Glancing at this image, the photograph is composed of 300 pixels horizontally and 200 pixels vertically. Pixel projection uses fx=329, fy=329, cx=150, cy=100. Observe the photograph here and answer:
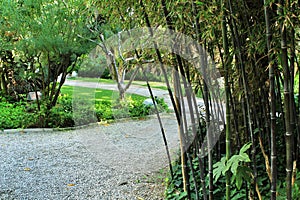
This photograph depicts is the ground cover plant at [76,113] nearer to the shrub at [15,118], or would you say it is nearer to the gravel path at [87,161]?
the shrub at [15,118]

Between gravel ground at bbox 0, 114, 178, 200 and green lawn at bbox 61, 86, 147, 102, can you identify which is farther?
green lawn at bbox 61, 86, 147, 102

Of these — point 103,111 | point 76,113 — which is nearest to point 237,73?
point 76,113

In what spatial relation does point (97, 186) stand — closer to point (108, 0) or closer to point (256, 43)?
point (108, 0)

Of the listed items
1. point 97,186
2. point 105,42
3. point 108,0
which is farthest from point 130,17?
point 105,42

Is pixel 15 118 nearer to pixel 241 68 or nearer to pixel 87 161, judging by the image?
pixel 87 161

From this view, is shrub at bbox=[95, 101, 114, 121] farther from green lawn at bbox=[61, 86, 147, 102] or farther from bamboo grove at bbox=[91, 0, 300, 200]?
bamboo grove at bbox=[91, 0, 300, 200]

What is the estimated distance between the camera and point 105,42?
532cm

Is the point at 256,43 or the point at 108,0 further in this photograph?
the point at 108,0

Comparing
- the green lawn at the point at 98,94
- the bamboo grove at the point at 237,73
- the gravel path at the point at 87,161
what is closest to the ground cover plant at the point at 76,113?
the green lawn at the point at 98,94

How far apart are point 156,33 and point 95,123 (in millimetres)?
3704

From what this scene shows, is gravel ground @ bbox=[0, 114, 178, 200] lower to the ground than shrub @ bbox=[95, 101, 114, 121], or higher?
lower

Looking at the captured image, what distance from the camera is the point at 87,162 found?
11.5 ft

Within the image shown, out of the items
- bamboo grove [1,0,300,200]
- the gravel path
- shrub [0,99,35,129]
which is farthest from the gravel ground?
bamboo grove [1,0,300,200]

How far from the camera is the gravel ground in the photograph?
2672 millimetres
